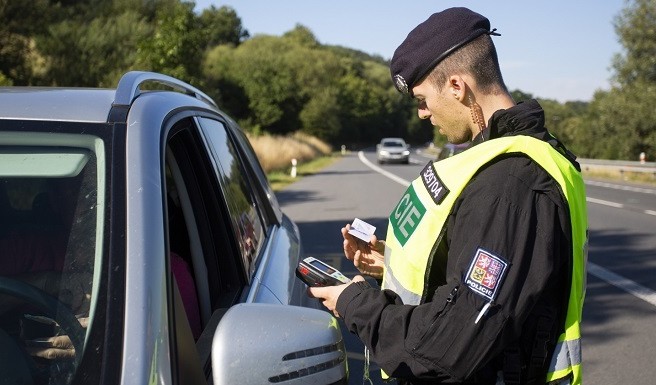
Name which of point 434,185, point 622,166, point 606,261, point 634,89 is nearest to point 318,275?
point 434,185

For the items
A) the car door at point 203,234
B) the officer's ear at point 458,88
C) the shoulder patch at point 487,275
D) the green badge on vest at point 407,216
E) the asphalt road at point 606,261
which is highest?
the officer's ear at point 458,88

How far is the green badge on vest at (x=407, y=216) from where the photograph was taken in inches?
78.2

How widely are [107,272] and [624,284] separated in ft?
23.6

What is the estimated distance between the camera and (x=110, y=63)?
26188 mm

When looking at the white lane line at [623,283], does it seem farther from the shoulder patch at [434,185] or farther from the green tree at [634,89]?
the green tree at [634,89]

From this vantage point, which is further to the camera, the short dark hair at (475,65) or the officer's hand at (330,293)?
the officer's hand at (330,293)

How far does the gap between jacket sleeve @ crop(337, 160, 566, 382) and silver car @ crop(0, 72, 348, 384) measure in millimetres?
219

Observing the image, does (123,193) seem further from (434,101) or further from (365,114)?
(365,114)

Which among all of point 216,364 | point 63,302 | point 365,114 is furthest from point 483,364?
point 365,114

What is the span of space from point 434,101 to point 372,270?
672 mm

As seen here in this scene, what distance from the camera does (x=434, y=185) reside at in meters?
1.98

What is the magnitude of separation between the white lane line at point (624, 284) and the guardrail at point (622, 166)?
844 inches

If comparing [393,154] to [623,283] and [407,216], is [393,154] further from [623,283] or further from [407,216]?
[407,216]

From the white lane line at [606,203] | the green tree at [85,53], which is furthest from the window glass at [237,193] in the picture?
the green tree at [85,53]
